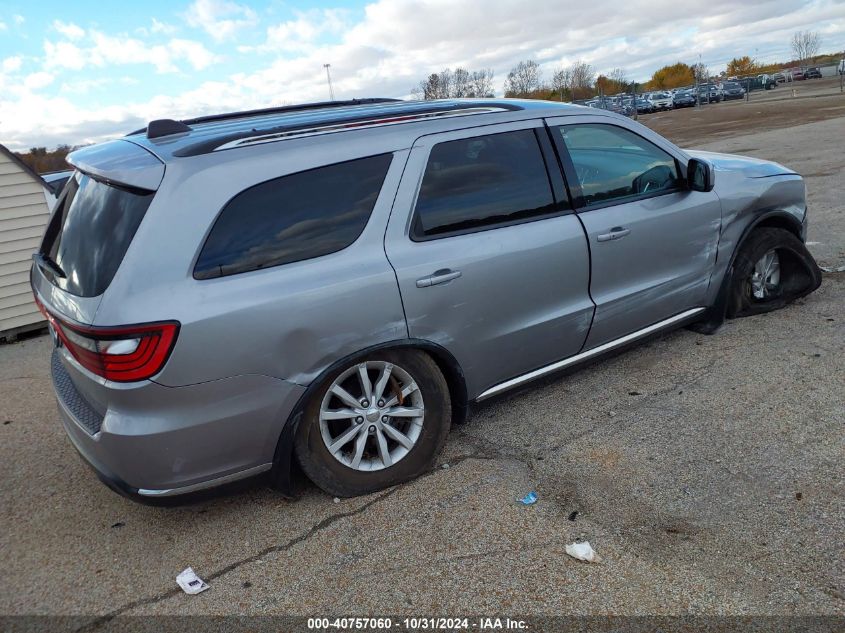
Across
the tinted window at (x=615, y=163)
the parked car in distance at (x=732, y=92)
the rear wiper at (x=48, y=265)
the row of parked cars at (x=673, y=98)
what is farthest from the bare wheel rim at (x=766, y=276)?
the parked car in distance at (x=732, y=92)

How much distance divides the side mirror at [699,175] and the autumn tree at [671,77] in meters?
99.5

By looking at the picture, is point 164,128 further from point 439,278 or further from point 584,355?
point 584,355

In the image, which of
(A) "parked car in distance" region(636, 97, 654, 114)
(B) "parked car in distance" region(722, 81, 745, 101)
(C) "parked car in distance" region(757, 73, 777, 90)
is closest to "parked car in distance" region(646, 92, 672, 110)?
(A) "parked car in distance" region(636, 97, 654, 114)

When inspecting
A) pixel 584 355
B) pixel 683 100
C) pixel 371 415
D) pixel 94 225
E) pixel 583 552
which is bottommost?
pixel 583 552

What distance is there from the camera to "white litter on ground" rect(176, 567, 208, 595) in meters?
2.83

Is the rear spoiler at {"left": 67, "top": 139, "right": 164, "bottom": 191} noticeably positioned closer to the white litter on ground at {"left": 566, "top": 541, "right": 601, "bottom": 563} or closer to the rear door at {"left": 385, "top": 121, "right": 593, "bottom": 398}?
the rear door at {"left": 385, "top": 121, "right": 593, "bottom": 398}

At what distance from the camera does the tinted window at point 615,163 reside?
4.03m

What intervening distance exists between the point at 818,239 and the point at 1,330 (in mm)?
8676

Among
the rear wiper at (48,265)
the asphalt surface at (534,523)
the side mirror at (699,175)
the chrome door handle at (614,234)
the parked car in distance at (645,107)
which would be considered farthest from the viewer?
the parked car in distance at (645,107)

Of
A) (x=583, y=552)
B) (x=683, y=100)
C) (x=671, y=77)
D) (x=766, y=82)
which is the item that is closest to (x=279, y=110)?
(x=583, y=552)

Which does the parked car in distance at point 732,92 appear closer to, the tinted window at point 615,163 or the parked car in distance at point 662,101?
the parked car in distance at point 662,101

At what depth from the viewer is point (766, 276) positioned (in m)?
5.10

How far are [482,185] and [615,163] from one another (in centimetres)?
112

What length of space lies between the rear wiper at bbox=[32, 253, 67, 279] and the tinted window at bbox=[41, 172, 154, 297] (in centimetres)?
2
